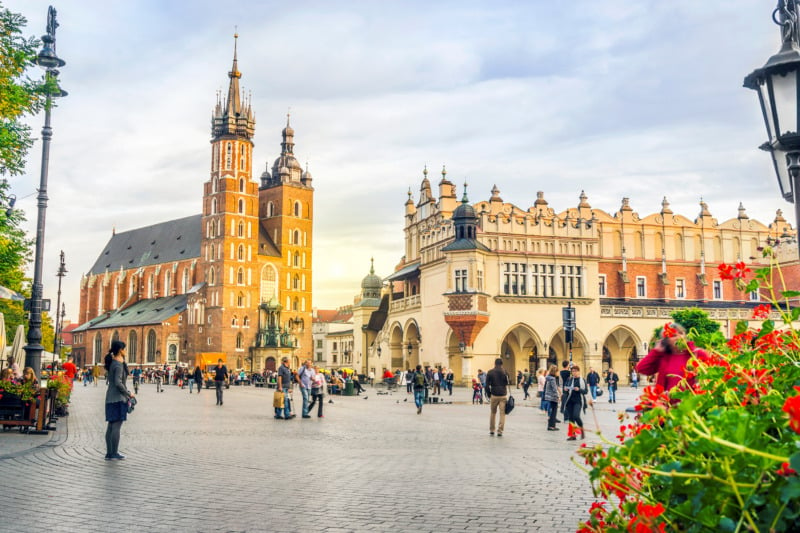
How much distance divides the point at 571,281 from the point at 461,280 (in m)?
8.20

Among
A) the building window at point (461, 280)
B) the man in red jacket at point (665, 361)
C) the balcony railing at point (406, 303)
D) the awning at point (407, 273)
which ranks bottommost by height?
the man in red jacket at point (665, 361)

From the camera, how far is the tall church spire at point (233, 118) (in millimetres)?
94438

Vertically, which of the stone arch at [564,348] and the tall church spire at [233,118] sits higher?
the tall church spire at [233,118]

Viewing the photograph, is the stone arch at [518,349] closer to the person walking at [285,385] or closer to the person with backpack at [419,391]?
the person with backpack at [419,391]

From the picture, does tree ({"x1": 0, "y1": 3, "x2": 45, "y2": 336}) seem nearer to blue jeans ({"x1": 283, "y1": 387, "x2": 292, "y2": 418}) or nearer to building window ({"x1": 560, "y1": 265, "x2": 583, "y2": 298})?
blue jeans ({"x1": 283, "y1": 387, "x2": 292, "y2": 418})

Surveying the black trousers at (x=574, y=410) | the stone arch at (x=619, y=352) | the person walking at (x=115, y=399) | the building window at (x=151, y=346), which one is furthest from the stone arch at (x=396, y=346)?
the building window at (x=151, y=346)

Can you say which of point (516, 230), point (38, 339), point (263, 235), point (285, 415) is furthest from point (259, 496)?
point (263, 235)

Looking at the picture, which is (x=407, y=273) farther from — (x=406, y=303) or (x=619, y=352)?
(x=619, y=352)

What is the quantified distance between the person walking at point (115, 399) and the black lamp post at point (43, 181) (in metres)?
5.37

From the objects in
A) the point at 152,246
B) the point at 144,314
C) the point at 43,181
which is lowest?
the point at 43,181

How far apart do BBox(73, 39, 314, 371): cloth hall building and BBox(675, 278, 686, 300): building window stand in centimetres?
4793

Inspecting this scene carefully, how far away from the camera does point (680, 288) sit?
55344 mm

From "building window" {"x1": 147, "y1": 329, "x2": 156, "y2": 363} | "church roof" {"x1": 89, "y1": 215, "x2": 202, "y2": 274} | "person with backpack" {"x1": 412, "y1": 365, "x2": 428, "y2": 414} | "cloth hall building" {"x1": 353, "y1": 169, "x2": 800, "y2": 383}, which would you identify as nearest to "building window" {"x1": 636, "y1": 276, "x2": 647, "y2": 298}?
"cloth hall building" {"x1": 353, "y1": 169, "x2": 800, "y2": 383}

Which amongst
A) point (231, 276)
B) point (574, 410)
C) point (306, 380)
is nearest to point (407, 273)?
point (306, 380)
